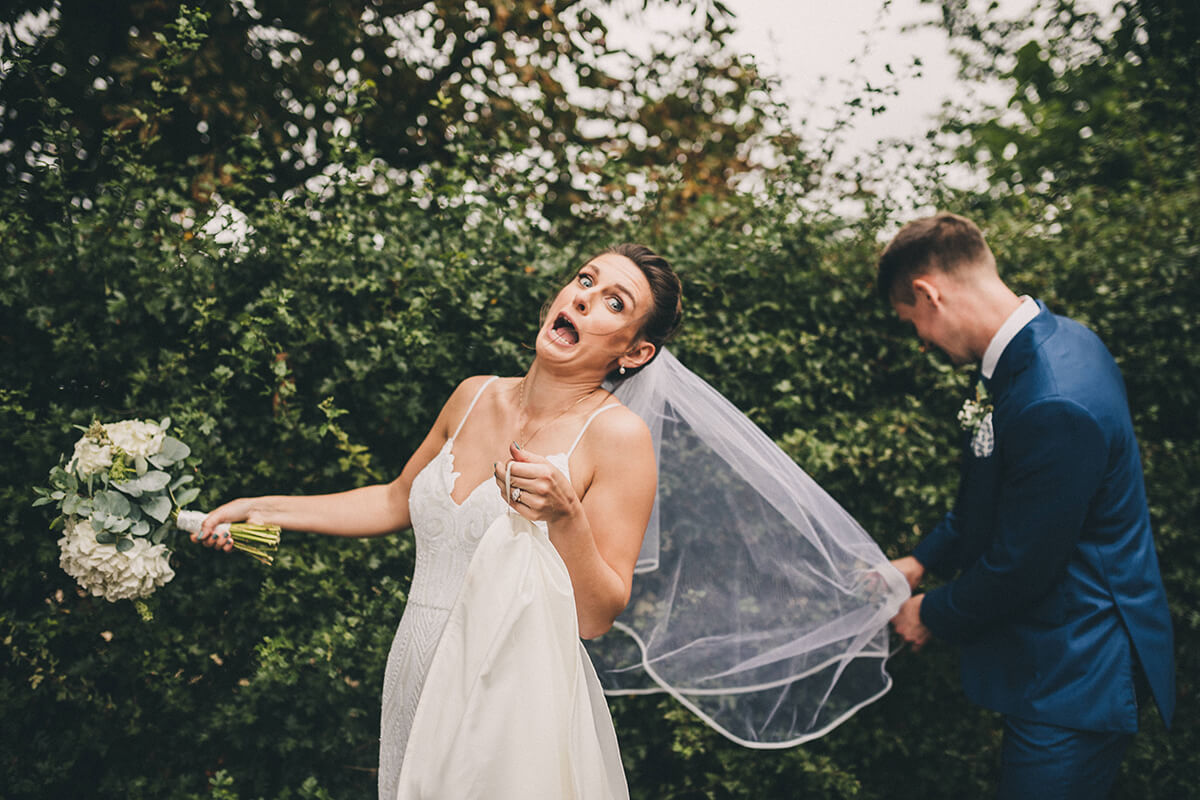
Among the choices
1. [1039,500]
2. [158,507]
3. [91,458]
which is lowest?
[1039,500]

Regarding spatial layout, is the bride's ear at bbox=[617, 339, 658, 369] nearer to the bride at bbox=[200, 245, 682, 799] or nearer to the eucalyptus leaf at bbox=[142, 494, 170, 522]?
the bride at bbox=[200, 245, 682, 799]

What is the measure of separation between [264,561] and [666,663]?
4.78 feet

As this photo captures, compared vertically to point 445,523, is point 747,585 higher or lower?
lower

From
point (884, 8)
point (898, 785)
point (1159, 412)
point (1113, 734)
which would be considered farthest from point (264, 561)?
point (1159, 412)

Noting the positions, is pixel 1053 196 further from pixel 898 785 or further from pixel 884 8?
pixel 898 785

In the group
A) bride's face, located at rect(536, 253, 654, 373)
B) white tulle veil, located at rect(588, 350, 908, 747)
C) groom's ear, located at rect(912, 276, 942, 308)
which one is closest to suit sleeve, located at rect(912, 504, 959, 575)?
white tulle veil, located at rect(588, 350, 908, 747)

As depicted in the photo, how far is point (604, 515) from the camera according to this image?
6.30 ft

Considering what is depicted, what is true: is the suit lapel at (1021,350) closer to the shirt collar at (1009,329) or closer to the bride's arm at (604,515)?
the shirt collar at (1009,329)

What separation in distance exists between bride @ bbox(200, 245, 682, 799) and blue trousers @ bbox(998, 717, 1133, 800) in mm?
1260

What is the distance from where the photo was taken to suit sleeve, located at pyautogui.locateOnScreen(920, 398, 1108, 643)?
216 cm

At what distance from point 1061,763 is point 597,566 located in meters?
1.59

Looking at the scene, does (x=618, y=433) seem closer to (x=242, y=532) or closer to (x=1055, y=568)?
(x=242, y=532)

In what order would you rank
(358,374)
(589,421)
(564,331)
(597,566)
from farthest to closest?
1. (358,374)
2. (564,331)
3. (589,421)
4. (597,566)

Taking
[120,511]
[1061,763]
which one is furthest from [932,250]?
[120,511]
